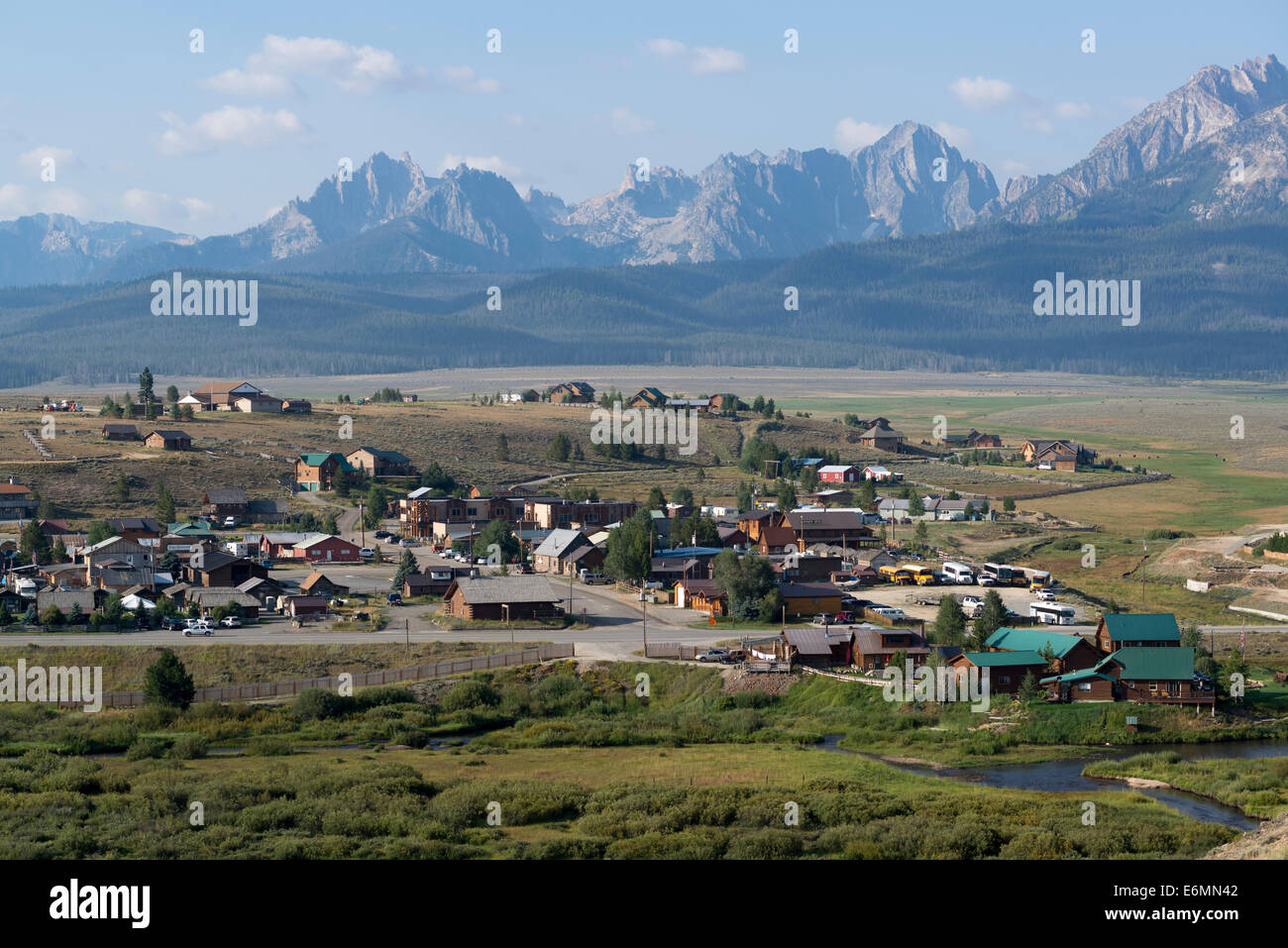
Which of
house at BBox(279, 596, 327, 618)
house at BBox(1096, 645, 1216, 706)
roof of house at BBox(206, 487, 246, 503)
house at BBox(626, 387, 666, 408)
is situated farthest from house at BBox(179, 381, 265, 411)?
house at BBox(1096, 645, 1216, 706)

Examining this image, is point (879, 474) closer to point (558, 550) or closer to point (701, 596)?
point (558, 550)

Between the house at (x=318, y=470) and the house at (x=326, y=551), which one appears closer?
the house at (x=326, y=551)

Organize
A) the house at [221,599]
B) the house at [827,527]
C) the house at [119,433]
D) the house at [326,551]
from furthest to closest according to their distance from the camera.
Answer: the house at [119,433]
the house at [827,527]
the house at [326,551]
the house at [221,599]

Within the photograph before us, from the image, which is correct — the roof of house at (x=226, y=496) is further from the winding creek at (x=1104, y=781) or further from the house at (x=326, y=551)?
the winding creek at (x=1104, y=781)

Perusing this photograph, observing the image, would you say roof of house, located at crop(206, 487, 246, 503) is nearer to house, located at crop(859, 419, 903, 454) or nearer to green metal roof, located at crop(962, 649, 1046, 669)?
green metal roof, located at crop(962, 649, 1046, 669)

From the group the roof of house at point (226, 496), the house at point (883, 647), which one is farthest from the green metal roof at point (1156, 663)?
the roof of house at point (226, 496)
